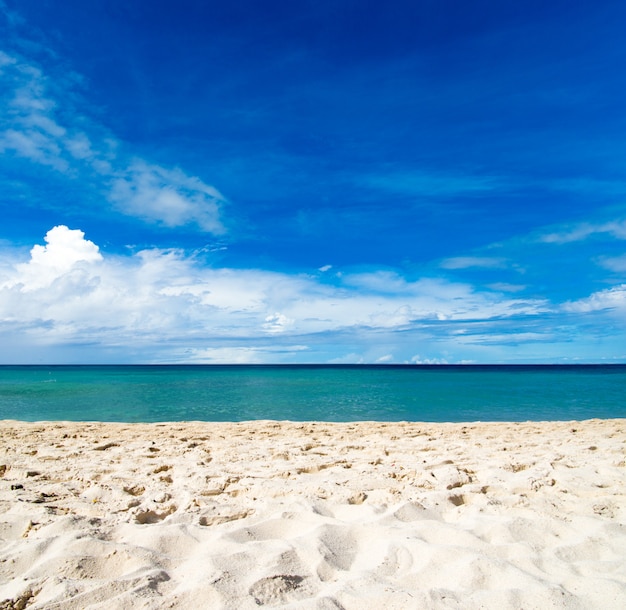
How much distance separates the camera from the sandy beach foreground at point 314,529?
114 inches

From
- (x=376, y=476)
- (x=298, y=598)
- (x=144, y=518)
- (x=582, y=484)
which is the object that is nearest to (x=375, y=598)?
(x=298, y=598)

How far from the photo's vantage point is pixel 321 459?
6840 millimetres

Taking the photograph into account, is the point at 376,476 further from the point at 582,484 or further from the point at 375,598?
the point at 375,598

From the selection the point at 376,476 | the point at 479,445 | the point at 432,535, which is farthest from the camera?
the point at 479,445

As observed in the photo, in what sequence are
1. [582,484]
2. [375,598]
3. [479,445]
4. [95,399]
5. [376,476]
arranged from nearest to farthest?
[375,598] < [582,484] < [376,476] < [479,445] < [95,399]

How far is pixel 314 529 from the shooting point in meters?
3.89

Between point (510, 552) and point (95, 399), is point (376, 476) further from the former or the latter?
point (95, 399)

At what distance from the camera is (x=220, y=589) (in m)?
2.90

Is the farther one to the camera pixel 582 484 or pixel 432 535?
pixel 582 484

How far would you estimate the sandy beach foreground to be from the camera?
9.49 ft

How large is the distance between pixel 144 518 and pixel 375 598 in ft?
8.35

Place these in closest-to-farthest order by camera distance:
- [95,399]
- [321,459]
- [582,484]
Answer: [582,484] → [321,459] → [95,399]

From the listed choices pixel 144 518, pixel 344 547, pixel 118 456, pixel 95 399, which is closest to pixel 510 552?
pixel 344 547

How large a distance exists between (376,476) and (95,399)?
2100 centimetres
